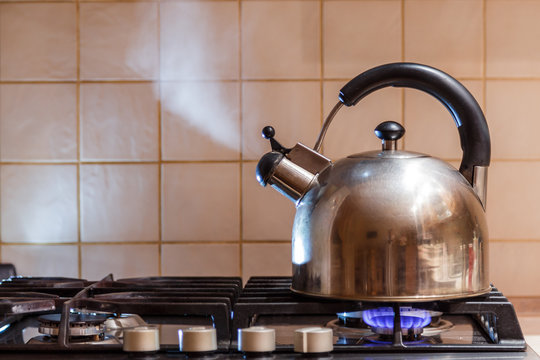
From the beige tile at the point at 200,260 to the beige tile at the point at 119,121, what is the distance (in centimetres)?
17

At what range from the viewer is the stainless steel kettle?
739mm

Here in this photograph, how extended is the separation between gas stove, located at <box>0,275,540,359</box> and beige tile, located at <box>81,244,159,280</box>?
248 mm

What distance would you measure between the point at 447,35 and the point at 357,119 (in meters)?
0.21

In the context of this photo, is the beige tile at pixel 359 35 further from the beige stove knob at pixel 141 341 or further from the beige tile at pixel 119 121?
the beige stove knob at pixel 141 341

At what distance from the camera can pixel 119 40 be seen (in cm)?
117

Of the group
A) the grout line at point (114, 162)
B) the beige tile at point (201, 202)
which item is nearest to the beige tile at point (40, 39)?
the grout line at point (114, 162)

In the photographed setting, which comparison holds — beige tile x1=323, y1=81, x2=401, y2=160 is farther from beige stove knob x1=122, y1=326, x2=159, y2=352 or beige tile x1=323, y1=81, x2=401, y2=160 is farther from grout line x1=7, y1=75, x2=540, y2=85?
beige stove knob x1=122, y1=326, x2=159, y2=352

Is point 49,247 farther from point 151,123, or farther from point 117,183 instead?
point 151,123

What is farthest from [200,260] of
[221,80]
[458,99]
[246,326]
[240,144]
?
[458,99]

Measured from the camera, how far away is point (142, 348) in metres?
0.69

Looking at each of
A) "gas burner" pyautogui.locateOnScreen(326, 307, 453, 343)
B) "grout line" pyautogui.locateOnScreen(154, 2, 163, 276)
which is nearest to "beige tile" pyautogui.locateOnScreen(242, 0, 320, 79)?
"grout line" pyautogui.locateOnScreen(154, 2, 163, 276)

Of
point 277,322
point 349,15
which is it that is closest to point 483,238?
point 277,322

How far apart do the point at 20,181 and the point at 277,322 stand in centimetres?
A: 59

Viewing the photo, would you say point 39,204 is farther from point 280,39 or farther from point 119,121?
point 280,39
